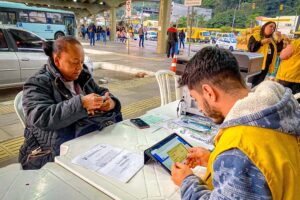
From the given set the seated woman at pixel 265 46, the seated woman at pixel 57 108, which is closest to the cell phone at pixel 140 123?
the seated woman at pixel 57 108

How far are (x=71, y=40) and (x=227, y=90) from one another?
1.29m

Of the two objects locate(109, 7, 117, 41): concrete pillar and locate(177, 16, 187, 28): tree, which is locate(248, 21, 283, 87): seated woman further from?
locate(177, 16, 187, 28): tree

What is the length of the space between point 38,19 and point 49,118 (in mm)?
14507

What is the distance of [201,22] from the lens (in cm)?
3766

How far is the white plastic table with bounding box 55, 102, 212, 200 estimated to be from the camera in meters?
0.97

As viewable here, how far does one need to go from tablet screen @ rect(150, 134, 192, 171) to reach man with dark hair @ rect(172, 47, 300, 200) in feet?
1.08

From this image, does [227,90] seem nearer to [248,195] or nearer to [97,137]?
[248,195]

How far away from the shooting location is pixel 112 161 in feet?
3.91

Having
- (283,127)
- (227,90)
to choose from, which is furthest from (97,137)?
(283,127)

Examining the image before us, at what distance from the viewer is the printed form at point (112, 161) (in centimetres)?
109

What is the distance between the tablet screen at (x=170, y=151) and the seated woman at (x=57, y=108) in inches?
21.1

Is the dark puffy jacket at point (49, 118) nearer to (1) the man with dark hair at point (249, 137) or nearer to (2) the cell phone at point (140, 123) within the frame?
(2) the cell phone at point (140, 123)

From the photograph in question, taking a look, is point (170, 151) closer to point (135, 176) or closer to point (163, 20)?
→ point (135, 176)

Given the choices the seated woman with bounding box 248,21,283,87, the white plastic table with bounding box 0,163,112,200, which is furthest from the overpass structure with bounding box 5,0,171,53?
the white plastic table with bounding box 0,163,112,200
